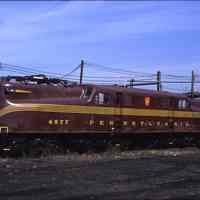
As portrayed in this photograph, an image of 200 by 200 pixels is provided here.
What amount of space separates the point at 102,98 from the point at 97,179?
32.5 feet

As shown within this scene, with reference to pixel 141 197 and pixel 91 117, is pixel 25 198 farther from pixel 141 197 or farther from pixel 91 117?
pixel 91 117

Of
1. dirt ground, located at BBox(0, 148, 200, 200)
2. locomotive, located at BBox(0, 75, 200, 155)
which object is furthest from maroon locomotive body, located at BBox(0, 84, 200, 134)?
dirt ground, located at BBox(0, 148, 200, 200)

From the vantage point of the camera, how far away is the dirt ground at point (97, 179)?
11.7m

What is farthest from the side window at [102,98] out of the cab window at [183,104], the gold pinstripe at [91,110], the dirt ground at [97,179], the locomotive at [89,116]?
the cab window at [183,104]

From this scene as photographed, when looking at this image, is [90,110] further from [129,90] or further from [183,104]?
[183,104]

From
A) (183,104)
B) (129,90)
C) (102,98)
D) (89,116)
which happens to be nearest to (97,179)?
(89,116)

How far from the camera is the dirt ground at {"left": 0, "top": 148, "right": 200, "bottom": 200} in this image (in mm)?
11695

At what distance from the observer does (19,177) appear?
14258 mm

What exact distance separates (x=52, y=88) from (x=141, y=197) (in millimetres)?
11586

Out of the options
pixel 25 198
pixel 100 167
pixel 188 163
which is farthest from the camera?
pixel 188 163

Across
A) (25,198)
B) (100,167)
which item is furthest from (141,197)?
(100,167)

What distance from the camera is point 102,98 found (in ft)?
78.2

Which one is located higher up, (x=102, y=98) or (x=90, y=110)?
(x=102, y=98)

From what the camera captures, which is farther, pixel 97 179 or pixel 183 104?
pixel 183 104
